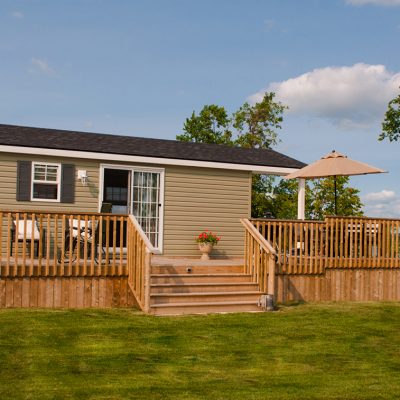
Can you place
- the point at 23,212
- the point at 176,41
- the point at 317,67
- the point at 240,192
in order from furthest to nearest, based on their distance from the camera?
1. the point at 317,67
2. the point at 176,41
3. the point at 240,192
4. the point at 23,212

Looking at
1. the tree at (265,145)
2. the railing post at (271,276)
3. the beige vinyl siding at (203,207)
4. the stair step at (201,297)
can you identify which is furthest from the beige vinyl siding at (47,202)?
the tree at (265,145)

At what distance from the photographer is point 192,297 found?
33.8 feet

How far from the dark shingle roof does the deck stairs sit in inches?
139

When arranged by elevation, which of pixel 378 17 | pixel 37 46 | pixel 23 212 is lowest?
pixel 23 212

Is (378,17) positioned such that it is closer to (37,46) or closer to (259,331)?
(37,46)

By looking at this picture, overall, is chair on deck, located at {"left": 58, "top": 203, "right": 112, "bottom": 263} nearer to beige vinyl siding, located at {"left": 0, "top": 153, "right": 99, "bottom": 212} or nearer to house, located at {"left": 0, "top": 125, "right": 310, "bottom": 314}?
house, located at {"left": 0, "top": 125, "right": 310, "bottom": 314}

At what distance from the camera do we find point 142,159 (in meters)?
13.7

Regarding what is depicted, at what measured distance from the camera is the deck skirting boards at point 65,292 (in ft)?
32.6

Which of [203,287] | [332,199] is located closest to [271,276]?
[203,287]

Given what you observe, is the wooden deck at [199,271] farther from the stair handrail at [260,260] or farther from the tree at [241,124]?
the tree at [241,124]

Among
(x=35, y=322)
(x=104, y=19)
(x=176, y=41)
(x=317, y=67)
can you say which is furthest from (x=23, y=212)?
(x=317, y=67)

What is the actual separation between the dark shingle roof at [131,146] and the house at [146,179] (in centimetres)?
3

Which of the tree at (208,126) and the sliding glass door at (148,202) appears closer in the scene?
the sliding glass door at (148,202)

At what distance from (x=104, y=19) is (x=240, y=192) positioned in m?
5.61
